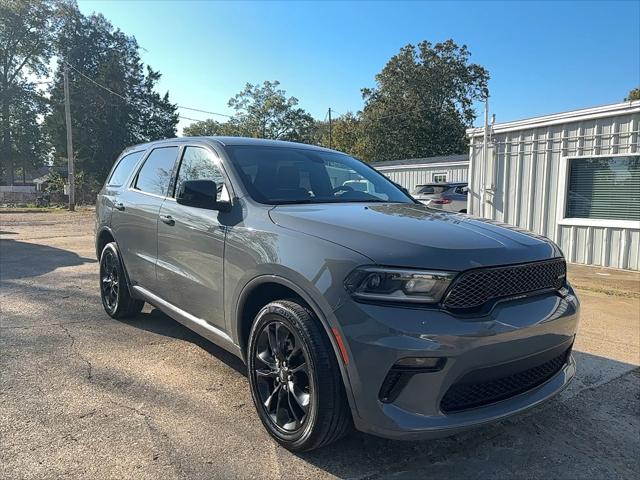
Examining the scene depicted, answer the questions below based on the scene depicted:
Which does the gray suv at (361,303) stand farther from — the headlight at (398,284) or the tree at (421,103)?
the tree at (421,103)

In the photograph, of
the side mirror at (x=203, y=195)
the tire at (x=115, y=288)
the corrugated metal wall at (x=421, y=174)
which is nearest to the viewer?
the side mirror at (x=203, y=195)

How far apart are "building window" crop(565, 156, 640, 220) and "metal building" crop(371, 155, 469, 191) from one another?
37.1ft

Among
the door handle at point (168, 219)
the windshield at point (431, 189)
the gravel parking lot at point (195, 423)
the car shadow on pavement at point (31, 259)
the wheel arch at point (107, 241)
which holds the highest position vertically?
the windshield at point (431, 189)

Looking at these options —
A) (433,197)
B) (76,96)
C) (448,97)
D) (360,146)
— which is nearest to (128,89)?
(76,96)

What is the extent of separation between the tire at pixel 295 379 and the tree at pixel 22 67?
58.3 meters

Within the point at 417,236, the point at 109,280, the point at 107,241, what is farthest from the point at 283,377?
the point at 107,241

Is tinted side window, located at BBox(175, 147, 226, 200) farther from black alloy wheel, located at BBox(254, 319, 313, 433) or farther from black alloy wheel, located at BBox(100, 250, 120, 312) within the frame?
black alloy wheel, located at BBox(100, 250, 120, 312)

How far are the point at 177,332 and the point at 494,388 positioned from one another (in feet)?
10.6

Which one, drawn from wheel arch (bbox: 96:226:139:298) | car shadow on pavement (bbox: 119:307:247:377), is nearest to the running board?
wheel arch (bbox: 96:226:139:298)

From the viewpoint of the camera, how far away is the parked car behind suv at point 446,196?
14.0 metres

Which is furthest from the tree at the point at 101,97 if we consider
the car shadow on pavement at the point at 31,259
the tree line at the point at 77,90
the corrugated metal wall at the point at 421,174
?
the car shadow on pavement at the point at 31,259

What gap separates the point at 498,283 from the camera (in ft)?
7.94

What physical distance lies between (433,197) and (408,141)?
30914 millimetres

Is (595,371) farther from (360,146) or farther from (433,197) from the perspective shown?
(360,146)
